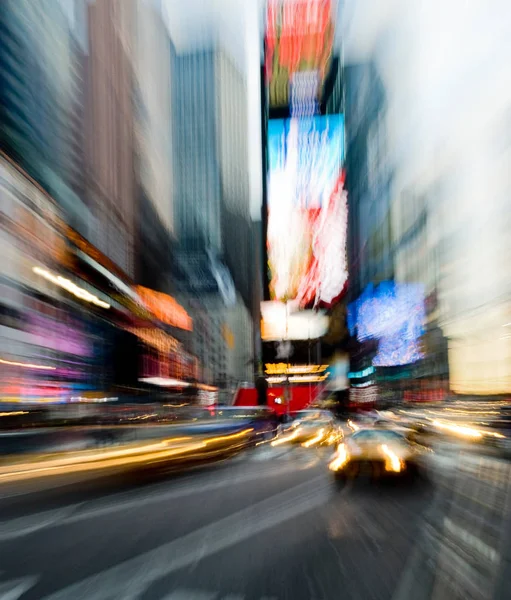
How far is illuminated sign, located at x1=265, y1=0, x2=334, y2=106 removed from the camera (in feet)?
232

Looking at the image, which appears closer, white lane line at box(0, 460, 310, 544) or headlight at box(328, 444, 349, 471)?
white lane line at box(0, 460, 310, 544)

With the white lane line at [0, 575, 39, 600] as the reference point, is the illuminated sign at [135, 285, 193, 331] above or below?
above

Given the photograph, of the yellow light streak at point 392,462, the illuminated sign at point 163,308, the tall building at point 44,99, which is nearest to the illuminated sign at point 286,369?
the illuminated sign at point 163,308

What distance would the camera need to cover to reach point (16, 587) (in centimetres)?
584

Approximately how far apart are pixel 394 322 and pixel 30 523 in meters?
84.8

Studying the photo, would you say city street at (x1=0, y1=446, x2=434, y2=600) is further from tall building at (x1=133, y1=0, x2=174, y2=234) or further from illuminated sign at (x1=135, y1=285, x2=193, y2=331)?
tall building at (x1=133, y1=0, x2=174, y2=234)

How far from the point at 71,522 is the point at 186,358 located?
264 feet

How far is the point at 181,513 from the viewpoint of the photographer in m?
10.3

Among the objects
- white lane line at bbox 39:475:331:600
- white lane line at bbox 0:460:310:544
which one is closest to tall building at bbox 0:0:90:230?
white lane line at bbox 0:460:310:544

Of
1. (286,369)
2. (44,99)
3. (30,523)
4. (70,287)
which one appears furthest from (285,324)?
(30,523)

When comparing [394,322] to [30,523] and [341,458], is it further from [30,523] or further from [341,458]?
[30,523]

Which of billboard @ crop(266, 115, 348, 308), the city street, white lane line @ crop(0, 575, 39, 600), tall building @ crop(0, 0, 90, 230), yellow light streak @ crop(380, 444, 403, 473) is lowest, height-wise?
white lane line @ crop(0, 575, 39, 600)

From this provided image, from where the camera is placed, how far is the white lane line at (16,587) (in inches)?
218

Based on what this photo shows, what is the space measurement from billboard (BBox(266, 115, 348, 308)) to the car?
322 feet
